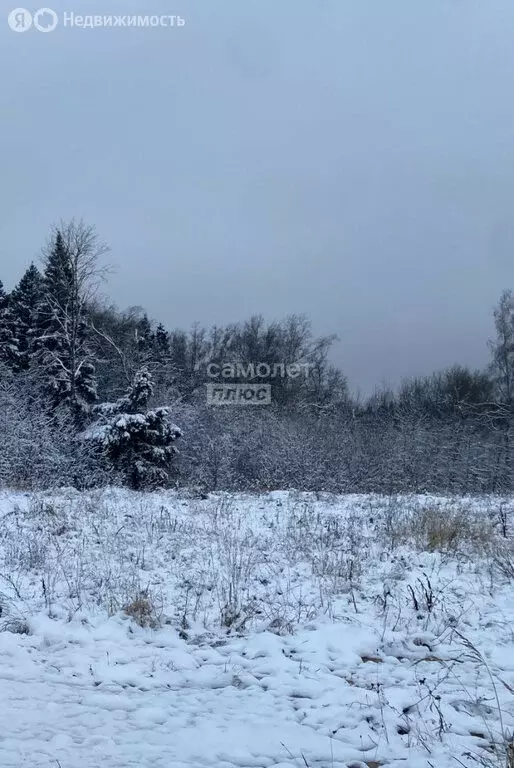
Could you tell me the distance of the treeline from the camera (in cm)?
1800

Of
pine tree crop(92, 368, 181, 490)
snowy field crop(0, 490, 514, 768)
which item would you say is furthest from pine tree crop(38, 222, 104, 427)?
snowy field crop(0, 490, 514, 768)

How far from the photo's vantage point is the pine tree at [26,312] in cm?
3038

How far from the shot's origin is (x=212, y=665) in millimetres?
4227

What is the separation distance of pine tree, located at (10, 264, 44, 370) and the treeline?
3.6 inches

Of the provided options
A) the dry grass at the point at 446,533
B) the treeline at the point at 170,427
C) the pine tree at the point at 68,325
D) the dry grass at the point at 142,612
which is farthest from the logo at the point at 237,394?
the dry grass at the point at 142,612

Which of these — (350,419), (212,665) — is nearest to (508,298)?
(350,419)

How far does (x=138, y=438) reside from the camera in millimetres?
18219

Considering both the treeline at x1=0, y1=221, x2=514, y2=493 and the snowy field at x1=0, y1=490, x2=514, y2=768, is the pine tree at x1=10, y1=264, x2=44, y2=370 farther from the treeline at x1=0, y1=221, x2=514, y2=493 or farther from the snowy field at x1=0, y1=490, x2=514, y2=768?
the snowy field at x1=0, y1=490, x2=514, y2=768

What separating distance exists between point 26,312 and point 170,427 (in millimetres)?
19322

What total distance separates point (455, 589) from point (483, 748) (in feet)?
10.0

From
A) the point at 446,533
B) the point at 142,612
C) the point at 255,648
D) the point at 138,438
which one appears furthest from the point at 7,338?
the point at 255,648

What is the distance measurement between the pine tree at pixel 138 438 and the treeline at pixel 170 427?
0.04 m

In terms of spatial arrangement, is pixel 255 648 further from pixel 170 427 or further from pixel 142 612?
pixel 170 427

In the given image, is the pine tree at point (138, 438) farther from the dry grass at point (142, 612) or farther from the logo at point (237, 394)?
the dry grass at point (142, 612)
